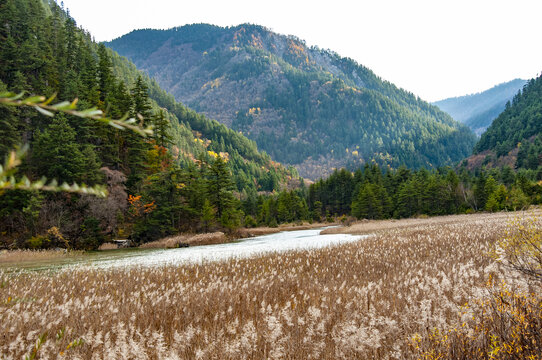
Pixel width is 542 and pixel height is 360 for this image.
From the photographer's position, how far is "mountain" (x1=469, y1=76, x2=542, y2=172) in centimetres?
12875

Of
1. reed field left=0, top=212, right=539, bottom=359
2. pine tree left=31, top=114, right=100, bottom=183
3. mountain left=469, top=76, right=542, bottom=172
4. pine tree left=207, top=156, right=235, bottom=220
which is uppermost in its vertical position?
mountain left=469, top=76, right=542, bottom=172

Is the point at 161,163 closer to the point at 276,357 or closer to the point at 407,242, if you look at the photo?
the point at 407,242

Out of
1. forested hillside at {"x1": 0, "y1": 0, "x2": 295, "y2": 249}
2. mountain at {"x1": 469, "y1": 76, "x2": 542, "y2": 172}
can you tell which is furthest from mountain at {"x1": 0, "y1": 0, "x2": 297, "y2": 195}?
mountain at {"x1": 469, "y1": 76, "x2": 542, "y2": 172}

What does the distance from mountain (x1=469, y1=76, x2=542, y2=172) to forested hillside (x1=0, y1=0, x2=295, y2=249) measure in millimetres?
123245

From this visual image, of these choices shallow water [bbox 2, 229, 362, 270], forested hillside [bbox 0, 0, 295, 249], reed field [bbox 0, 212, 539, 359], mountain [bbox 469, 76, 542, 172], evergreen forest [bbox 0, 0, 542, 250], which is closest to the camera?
reed field [bbox 0, 212, 539, 359]

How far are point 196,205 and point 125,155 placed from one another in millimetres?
Result: 15326

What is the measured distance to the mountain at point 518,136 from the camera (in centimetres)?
12875

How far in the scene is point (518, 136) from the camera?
15162 cm

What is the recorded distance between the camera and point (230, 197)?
5475cm

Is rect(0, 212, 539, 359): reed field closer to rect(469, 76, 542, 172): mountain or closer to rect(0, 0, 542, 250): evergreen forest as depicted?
rect(0, 0, 542, 250): evergreen forest

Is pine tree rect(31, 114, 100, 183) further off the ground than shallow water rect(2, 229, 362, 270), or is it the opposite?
pine tree rect(31, 114, 100, 183)

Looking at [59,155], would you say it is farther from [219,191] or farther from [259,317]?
[259,317]

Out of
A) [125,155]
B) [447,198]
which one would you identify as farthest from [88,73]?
[447,198]

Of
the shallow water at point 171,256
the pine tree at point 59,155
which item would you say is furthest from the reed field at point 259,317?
the pine tree at point 59,155
